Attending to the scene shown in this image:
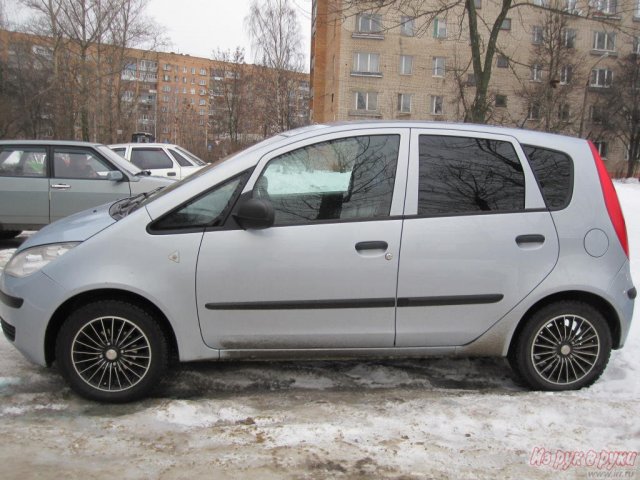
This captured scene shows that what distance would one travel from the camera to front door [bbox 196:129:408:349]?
11.2 feet

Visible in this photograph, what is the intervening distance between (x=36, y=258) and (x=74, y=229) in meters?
0.28

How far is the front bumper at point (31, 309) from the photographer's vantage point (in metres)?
3.36

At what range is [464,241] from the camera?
351 centimetres

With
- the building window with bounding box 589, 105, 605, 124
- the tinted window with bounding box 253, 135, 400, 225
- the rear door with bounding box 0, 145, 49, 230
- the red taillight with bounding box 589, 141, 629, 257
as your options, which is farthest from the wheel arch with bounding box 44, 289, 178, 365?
the building window with bounding box 589, 105, 605, 124

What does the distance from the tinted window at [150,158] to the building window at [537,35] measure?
118 feet

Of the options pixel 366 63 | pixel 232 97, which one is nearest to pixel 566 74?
pixel 366 63

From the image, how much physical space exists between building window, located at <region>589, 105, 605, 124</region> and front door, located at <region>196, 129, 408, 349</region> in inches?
1782

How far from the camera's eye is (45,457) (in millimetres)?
2887

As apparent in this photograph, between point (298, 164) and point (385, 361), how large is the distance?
5.42 feet

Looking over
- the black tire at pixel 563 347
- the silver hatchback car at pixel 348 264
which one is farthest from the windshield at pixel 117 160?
the black tire at pixel 563 347

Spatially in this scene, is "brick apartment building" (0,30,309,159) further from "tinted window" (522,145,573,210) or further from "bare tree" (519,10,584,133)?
"tinted window" (522,145,573,210)

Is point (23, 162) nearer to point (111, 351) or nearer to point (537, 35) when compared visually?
point (111, 351)

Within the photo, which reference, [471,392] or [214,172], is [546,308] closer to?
[471,392]

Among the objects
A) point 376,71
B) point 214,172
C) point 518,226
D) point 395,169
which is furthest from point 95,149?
point 376,71
